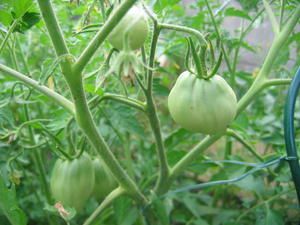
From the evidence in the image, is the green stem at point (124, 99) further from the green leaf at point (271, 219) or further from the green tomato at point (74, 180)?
the green leaf at point (271, 219)

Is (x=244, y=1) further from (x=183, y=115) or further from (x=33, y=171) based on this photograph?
(x=33, y=171)

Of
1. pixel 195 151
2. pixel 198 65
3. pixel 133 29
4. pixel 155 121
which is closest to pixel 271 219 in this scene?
pixel 195 151

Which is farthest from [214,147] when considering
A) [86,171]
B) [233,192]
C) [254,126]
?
[86,171]

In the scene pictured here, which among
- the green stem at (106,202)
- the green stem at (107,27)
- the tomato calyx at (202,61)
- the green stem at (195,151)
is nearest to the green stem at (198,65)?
the tomato calyx at (202,61)

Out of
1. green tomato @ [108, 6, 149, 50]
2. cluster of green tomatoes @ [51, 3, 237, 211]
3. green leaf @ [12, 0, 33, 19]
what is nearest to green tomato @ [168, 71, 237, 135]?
cluster of green tomatoes @ [51, 3, 237, 211]

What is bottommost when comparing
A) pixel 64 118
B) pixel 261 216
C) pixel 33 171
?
pixel 261 216

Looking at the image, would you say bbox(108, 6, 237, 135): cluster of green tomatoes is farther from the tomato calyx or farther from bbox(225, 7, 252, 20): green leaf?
bbox(225, 7, 252, 20): green leaf

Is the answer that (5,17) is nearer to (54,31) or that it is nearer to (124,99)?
(54,31)
